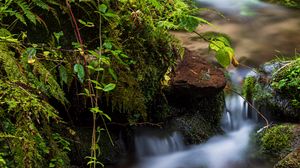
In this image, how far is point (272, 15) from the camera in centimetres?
940

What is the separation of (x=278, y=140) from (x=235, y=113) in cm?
91

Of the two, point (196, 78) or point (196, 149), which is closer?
point (196, 78)

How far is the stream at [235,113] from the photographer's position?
430 cm

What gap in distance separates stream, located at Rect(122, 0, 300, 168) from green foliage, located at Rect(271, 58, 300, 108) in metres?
0.57

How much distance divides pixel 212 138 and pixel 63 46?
8.16 ft

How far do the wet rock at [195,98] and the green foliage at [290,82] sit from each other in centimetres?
82

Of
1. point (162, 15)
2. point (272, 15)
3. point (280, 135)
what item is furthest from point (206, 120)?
point (272, 15)

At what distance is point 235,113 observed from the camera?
5.38m

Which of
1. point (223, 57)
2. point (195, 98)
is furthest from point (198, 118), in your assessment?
point (223, 57)

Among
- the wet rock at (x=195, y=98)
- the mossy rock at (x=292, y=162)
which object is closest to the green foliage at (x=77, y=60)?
the wet rock at (x=195, y=98)

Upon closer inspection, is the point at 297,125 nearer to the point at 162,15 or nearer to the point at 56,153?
the point at 162,15

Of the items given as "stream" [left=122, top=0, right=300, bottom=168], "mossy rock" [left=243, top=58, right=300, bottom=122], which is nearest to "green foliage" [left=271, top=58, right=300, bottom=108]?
"mossy rock" [left=243, top=58, right=300, bottom=122]

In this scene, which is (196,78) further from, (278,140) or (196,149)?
(278,140)

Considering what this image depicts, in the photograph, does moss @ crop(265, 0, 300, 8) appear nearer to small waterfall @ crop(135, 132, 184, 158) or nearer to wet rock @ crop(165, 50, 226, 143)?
wet rock @ crop(165, 50, 226, 143)
